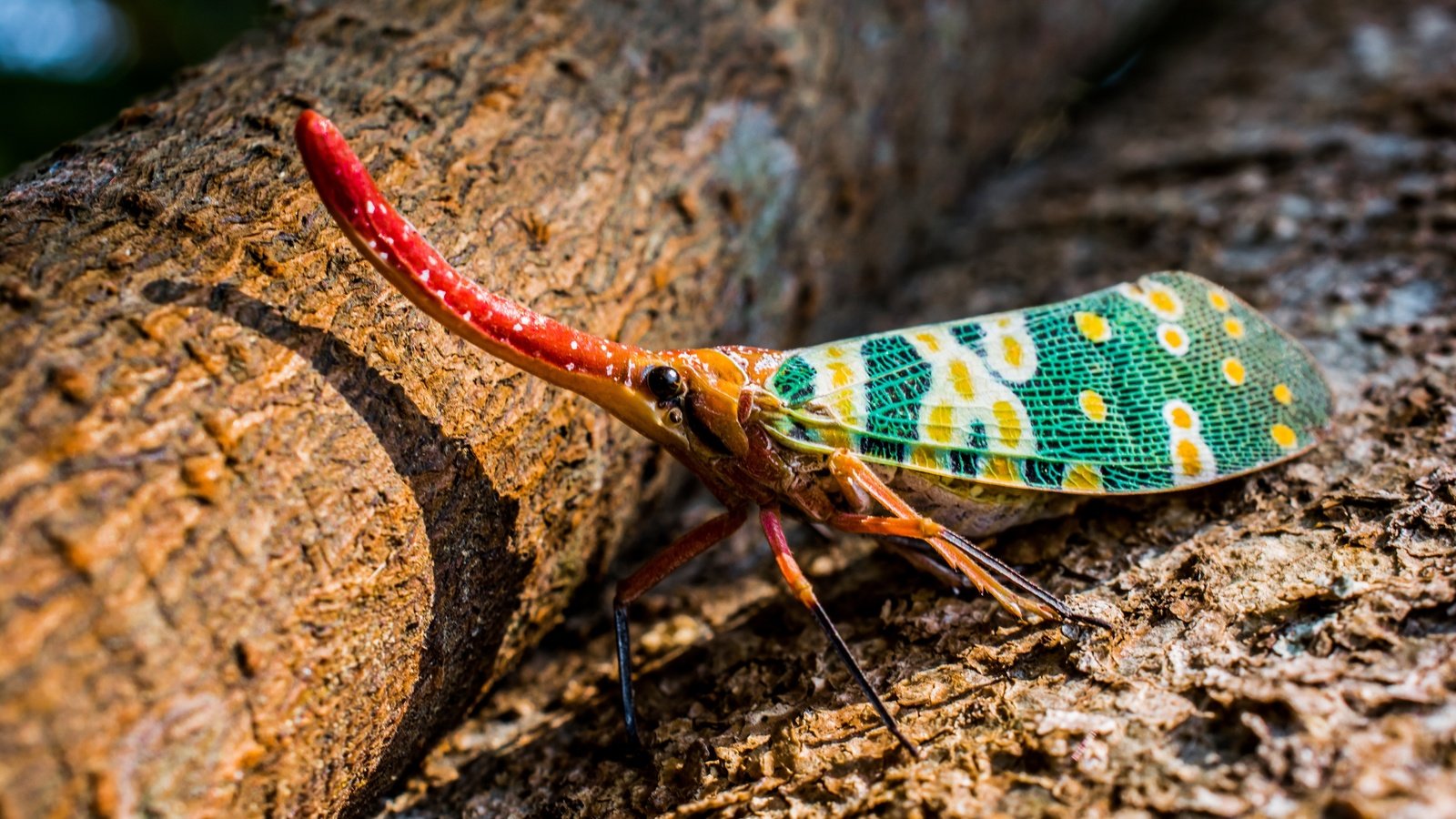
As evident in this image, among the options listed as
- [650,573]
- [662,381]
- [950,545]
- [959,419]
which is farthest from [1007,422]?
[650,573]

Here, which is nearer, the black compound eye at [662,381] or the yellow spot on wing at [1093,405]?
the black compound eye at [662,381]

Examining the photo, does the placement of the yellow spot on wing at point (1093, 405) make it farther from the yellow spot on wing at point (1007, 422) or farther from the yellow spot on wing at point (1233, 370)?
the yellow spot on wing at point (1233, 370)

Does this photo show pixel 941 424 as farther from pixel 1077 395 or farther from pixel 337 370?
pixel 337 370

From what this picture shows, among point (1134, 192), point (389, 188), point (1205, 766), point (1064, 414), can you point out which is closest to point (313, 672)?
point (389, 188)

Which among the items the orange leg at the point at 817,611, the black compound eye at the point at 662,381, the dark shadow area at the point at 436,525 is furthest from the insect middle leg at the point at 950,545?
the dark shadow area at the point at 436,525

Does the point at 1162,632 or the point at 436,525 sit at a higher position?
the point at 436,525
